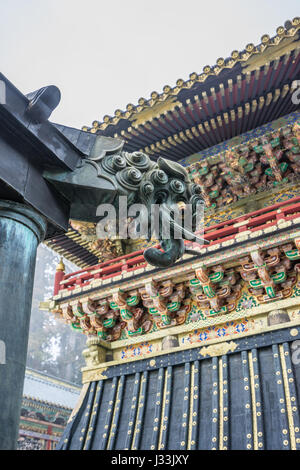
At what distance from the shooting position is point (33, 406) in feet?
59.8

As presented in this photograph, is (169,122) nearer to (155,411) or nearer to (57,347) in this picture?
(155,411)

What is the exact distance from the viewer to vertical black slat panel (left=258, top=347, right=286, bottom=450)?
604 centimetres

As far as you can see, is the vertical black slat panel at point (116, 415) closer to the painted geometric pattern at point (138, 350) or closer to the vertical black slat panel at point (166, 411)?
the painted geometric pattern at point (138, 350)

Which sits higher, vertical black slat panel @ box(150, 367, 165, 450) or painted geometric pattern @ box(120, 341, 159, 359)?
painted geometric pattern @ box(120, 341, 159, 359)

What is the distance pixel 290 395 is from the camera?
624 cm

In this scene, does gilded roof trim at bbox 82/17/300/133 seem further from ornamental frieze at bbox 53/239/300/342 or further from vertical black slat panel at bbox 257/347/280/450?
vertical black slat panel at bbox 257/347/280/450

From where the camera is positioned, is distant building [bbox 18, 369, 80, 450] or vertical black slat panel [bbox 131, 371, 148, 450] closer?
vertical black slat panel [bbox 131, 371, 148, 450]

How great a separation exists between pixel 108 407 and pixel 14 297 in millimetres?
7069

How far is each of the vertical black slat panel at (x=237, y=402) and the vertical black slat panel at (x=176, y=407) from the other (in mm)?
890

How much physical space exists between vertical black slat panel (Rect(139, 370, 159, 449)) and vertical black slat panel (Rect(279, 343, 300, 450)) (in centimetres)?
243

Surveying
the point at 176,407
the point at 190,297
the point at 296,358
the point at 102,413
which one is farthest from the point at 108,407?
the point at 296,358

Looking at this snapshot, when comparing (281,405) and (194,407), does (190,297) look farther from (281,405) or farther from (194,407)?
(281,405)

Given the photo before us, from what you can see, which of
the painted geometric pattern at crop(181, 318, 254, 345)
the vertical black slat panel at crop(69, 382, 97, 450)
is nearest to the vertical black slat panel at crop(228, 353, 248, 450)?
the painted geometric pattern at crop(181, 318, 254, 345)
